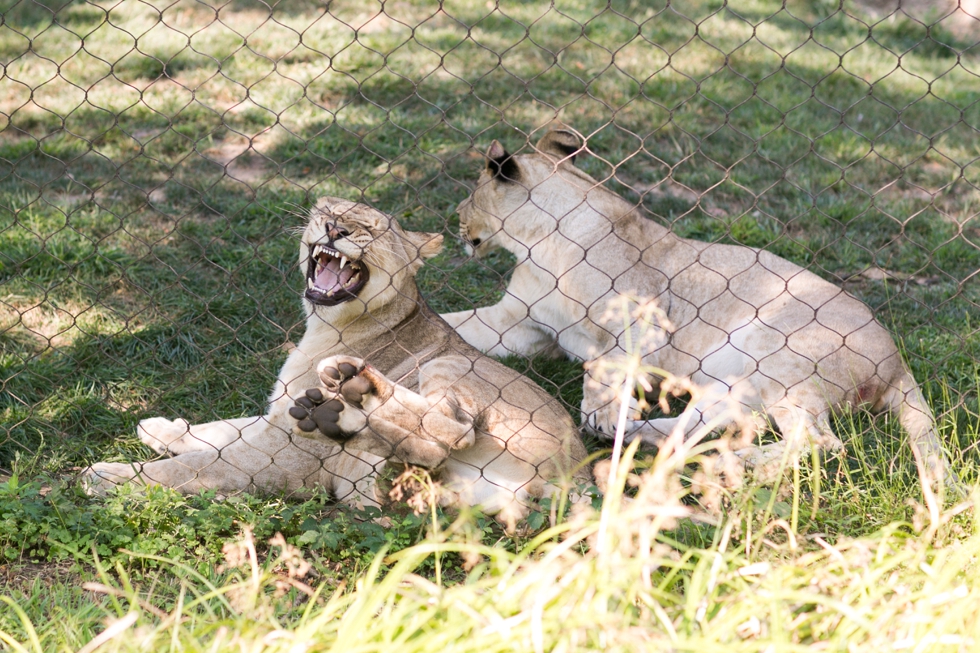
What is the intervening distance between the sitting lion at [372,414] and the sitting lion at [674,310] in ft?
1.38

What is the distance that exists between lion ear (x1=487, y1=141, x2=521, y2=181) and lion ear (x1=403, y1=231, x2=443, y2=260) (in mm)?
613

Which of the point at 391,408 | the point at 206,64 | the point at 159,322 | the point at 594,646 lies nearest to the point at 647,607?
the point at 594,646

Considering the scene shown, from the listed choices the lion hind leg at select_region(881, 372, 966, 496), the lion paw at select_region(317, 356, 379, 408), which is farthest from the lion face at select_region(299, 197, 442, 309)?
the lion hind leg at select_region(881, 372, 966, 496)

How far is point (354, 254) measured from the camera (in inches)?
137

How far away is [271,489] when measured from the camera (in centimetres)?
337

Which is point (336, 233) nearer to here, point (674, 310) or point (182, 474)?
point (182, 474)

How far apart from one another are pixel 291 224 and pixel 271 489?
7.40 ft

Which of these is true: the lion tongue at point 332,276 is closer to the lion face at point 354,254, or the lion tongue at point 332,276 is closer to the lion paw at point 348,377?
the lion face at point 354,254

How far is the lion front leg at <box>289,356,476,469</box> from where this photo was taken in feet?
9.55

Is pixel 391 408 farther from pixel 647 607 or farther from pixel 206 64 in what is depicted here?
pixel 206 64

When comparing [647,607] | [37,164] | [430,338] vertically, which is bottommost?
[37,164]

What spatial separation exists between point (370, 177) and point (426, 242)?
2232 millimetres

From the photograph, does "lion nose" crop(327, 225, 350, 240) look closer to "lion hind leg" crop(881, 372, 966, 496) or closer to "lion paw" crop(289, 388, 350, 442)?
"lion paw" crop(289, 388, 350, 442)

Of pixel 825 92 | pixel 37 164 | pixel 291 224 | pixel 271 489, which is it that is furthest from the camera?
pixel 825 92
